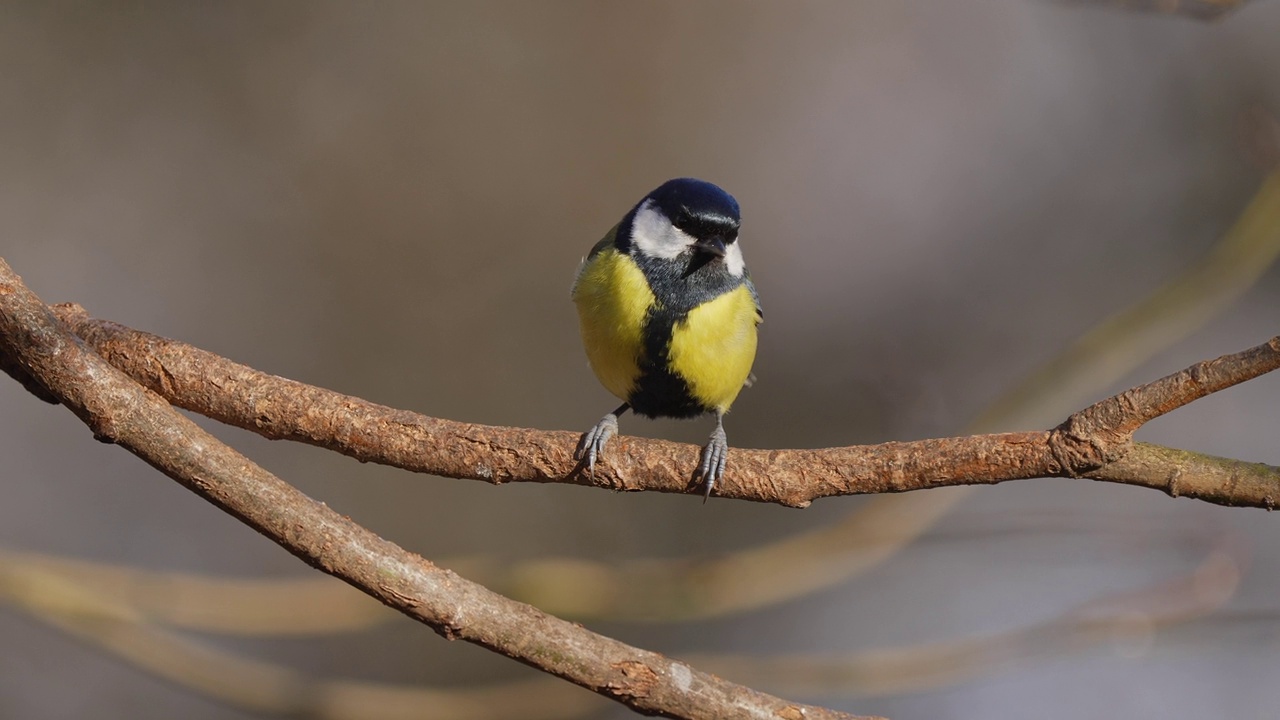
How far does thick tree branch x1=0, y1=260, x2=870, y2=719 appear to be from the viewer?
2.73 ft

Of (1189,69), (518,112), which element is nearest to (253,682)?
(518,112)

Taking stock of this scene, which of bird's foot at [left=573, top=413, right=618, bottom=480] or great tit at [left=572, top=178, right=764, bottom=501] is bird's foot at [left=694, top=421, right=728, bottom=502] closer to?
bird's foot at [left=573, top=413, right=618, bottom=480]

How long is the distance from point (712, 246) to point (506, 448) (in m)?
0.54

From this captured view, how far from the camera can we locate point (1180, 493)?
2.82 ft

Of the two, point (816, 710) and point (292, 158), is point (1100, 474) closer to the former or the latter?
point (816, 710)

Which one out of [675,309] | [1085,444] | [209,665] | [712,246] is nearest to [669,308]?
[675,309]

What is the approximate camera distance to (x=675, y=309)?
1.44 m

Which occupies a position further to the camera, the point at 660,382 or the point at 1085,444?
the point at 660,382

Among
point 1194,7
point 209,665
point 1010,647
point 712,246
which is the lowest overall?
point 209,665

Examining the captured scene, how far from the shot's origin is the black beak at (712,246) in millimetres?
1454

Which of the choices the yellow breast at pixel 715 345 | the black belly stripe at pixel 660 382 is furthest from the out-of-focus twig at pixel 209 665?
the yellow breast at pixel 715 345

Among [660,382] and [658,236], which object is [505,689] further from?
[658,236]

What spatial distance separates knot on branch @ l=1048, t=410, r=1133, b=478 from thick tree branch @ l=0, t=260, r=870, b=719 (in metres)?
0.29

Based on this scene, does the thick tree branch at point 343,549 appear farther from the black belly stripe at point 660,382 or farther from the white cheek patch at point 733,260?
the white cheek patch at point 733,260
